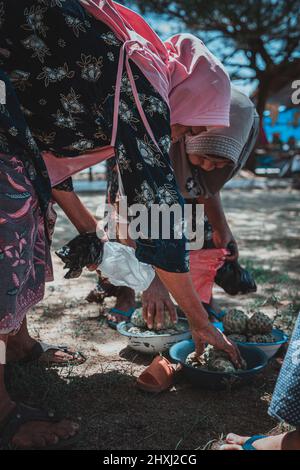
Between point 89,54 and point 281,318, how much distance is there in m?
2.01

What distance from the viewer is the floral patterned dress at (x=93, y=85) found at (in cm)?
183

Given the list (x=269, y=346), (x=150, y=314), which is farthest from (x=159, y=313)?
(x=269, y=346)

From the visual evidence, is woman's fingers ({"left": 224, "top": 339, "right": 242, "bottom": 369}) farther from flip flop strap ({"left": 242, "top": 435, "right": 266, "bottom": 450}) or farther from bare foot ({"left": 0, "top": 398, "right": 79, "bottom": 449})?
bare foot ({"left": 0, "top": 398, "right": 79, "bottom": 449})

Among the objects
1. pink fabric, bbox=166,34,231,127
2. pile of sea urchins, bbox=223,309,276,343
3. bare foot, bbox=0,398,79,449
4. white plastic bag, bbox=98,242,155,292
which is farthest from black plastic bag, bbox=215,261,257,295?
bare foot, bbox=0,398,79,449

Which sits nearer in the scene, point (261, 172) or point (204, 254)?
point (204, 254)

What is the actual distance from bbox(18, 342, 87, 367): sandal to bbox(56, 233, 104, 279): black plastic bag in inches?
14.4

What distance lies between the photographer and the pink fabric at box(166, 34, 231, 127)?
2.10 metres

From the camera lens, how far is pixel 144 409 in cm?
209

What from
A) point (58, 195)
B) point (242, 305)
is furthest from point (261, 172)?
point (58, 195)

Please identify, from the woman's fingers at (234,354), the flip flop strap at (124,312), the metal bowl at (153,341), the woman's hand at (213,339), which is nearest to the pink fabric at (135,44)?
the woman's hand at (213,339)

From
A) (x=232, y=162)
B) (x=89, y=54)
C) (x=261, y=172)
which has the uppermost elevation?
(x=89, y=54)

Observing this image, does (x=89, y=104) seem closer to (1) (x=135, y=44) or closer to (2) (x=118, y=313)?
(1) (x=135, y=44)

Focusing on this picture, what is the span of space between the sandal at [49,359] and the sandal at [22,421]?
1.81 feet
